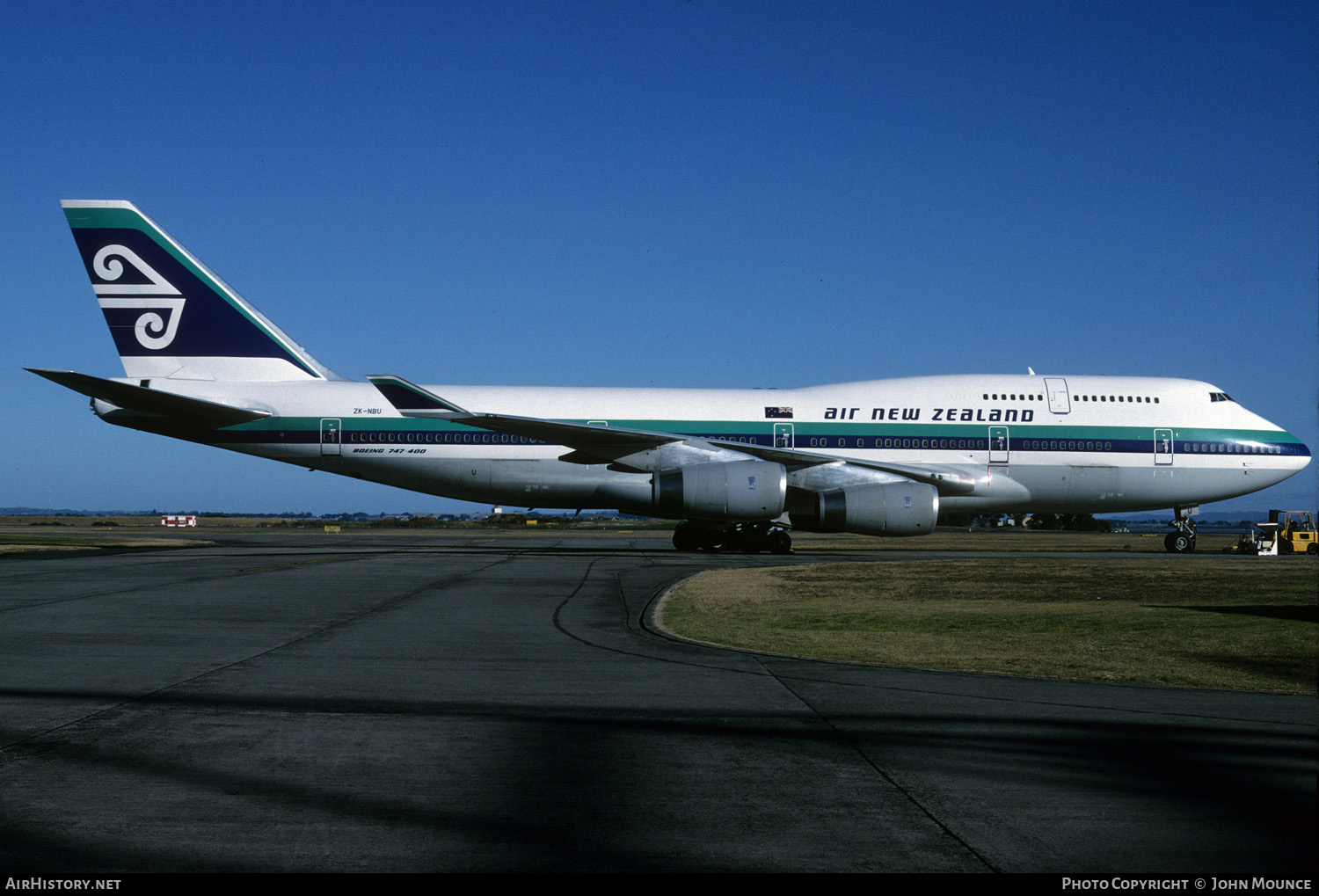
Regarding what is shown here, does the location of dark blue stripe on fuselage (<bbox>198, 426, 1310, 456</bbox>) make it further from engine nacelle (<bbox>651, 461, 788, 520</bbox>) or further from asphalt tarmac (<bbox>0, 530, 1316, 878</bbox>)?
asphalt tarmac (<bbox>0, 530, 1316, 878</bbox>)

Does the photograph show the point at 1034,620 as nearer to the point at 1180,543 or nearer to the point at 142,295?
the point at 1180,543

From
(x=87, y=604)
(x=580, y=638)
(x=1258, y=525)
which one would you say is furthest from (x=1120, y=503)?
(x=87, y=604)

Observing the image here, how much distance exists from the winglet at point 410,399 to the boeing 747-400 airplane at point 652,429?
16.7 inches

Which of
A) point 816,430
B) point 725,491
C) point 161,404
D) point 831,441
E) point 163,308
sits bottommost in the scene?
point 725,491

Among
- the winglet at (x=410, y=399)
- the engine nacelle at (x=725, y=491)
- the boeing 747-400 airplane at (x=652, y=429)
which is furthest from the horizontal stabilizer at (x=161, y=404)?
the engine nacelle at (x=725, y=491)

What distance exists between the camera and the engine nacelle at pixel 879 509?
24891 millimetres

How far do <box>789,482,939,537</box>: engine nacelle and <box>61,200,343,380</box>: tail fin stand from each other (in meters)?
15.0

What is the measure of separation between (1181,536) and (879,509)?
13.0m

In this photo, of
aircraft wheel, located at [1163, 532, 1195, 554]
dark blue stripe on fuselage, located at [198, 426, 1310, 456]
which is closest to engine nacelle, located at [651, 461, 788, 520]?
dark blue stripe on fuselage, located at [198, 426, 1310, 456]

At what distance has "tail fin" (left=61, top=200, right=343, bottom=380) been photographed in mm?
27047

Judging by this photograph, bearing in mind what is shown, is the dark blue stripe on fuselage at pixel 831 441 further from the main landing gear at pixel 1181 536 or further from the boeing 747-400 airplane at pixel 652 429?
the main landing gear at pixel 1181 536

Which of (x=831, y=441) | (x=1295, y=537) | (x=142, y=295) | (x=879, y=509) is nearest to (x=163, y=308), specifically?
(x=142, y=295)

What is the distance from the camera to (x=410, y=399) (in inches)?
972

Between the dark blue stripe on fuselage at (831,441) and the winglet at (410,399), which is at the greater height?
the winglet at (410,399)
